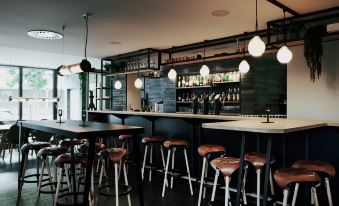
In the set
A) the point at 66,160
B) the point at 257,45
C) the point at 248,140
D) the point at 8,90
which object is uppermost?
the point at 257,45

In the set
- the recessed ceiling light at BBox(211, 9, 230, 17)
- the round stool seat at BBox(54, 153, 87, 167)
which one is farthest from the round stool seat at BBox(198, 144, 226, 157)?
the recessed ceiling light at BBox(211, 9, 230, 17)

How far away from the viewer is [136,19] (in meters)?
4.42

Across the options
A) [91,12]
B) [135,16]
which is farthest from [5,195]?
[135,16]

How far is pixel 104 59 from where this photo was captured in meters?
8.42

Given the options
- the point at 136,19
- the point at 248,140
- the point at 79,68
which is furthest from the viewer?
the point at 136,19

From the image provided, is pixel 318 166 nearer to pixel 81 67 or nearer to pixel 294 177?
pixel 294 177

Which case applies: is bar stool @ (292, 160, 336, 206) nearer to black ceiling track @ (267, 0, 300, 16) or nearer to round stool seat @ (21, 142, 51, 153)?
black ceiling track @ (267, 0, 300, 16)

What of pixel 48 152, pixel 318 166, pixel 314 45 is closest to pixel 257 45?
pixel 314 45

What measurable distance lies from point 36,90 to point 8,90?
92 centimetres

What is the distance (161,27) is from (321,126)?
3102mm

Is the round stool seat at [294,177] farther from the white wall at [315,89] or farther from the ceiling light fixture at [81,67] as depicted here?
the ceiling light fixture at [81,67]

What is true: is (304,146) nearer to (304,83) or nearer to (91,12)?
(304,83)

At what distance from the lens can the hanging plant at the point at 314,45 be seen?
3604mm

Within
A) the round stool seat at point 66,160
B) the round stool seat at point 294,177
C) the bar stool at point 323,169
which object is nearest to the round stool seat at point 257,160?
the bar stool at point 323,169
